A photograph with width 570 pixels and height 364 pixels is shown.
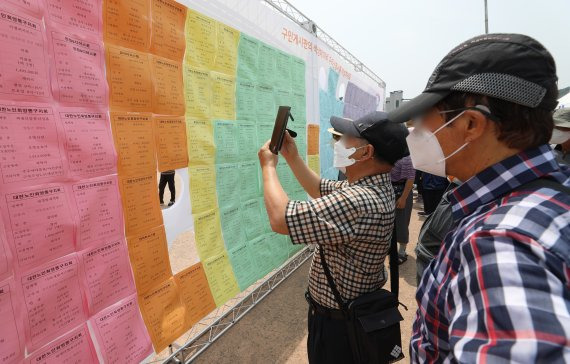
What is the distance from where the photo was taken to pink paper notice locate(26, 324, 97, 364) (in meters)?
1.06

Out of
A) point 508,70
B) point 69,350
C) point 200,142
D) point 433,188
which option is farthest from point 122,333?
point 433,188

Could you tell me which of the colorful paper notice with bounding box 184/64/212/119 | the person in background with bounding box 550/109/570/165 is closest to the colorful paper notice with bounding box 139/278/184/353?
the colorful paper notice with bounding box 184/64/212/119

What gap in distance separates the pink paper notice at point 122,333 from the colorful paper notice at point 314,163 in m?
1.97

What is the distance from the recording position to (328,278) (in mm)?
1344

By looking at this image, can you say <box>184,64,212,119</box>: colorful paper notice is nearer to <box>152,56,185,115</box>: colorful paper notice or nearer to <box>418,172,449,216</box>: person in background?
<box>152,56,185,115</box>: colorful paper notice

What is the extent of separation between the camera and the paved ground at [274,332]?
217cm

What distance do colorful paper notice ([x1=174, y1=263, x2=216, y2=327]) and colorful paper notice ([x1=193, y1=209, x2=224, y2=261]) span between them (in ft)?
0.30

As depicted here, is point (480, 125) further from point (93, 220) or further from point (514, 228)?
point (93, 220)

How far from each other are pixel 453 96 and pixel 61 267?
1385 mm

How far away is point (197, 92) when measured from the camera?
1.57 metres

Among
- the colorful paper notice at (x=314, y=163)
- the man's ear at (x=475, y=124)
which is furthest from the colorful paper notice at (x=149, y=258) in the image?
the colorful paper notice at (x=314, y=163)

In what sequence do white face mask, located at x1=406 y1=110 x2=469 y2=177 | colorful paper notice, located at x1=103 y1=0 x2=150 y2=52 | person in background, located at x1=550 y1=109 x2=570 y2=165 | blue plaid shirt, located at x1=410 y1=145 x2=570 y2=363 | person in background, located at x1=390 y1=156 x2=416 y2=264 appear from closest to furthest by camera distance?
1. blue plaid shirt, located at x1=410 y1=145 x2=570 y2=363
2. white face mask, located at x1=406 y1=110 x2=469 y2=177
3. colorful paper notice, located at x1=103 y1=0 x2=150 y2=52
4. person in background, located at x1=550 y1=109 x2=570 y2=165
5. person in background, located at x1=390 y1=156 x2=416 y2=264

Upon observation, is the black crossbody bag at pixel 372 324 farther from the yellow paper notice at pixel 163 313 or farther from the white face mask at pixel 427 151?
Result: the yellow paper notice at pixel 163 313

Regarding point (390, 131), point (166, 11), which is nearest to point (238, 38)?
point (166, 11)
